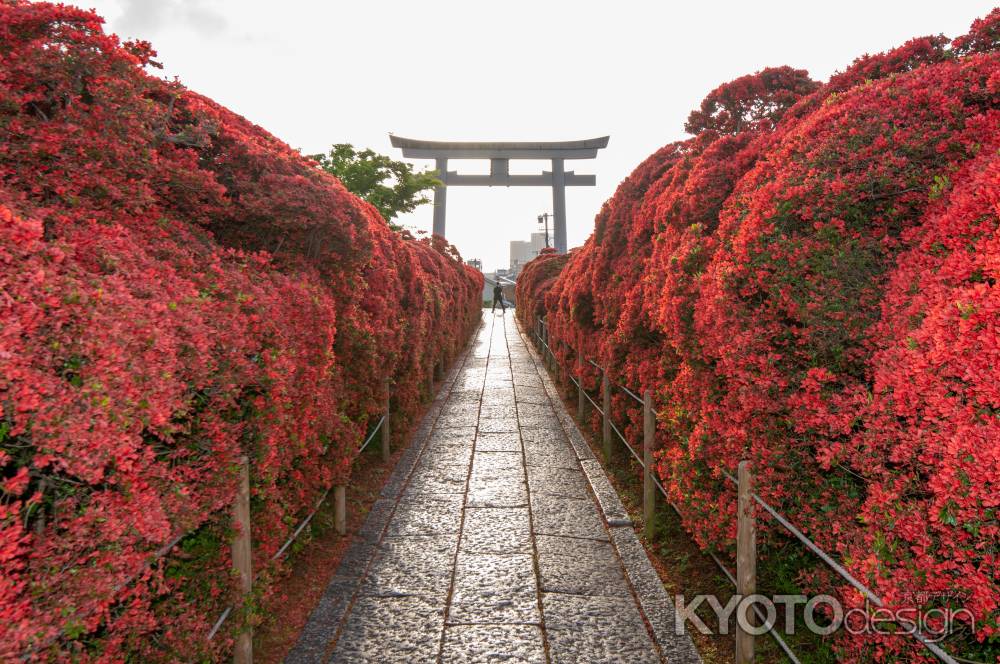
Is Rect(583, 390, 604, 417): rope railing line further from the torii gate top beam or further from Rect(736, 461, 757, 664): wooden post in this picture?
the torii gate top beam

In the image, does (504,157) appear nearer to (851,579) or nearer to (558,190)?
(558,190)

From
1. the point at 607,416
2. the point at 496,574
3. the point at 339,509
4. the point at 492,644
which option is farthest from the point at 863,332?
the point at 607,416

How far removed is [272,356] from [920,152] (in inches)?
120

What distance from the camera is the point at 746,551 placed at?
10.1 feet

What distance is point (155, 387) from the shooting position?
5.91 feet

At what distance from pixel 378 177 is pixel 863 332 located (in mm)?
18479

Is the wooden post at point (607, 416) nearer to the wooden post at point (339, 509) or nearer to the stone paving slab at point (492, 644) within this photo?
the wooden post at point (339, 509)

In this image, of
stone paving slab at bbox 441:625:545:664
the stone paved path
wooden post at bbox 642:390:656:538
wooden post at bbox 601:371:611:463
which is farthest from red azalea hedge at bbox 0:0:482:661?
wooden post at bbox 601:371:611:463

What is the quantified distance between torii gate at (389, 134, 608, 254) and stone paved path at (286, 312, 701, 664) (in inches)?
776

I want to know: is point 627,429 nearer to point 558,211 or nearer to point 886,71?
point 886,71

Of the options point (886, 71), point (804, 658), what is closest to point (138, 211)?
point (804, 658)

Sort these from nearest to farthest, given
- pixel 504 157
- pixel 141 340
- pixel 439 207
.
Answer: pixel 141 340 → pixel 504 157 → pixel 439 207

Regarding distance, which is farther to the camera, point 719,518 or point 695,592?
point 695,592

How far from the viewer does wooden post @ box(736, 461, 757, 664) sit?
2.97 m
